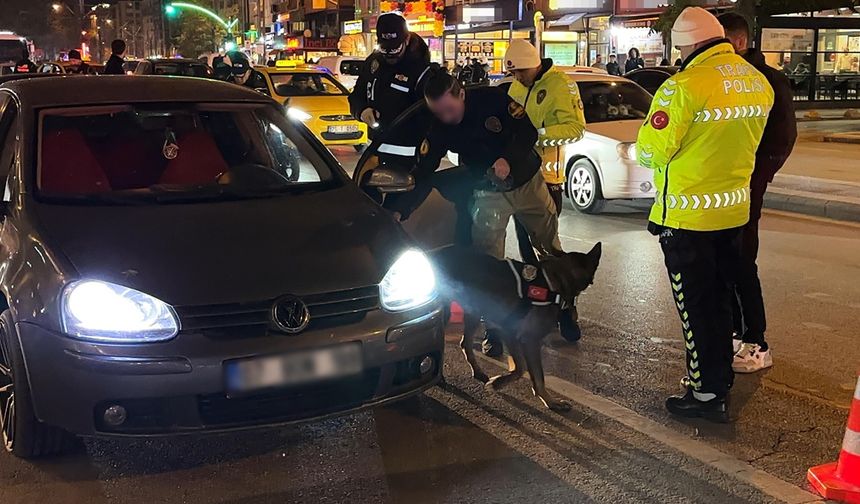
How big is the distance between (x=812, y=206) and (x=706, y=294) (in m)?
6.85

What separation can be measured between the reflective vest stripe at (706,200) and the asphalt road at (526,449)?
1.03 m

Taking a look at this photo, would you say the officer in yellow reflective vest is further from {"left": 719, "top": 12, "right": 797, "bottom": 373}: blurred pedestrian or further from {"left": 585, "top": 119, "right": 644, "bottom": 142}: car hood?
{"left": 585, "top": 119, "right": 644, "bottom": 142}: car hood

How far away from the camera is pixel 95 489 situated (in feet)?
12.0

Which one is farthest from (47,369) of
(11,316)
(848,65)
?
(848,65)

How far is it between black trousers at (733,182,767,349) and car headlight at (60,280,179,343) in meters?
2.92

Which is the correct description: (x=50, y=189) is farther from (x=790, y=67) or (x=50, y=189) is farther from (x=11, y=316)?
A: (x=790, y=67)

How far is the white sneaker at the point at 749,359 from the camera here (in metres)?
5.03

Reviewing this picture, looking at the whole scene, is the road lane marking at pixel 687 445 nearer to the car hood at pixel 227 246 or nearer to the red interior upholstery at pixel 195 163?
the car hood at pixel 227 246

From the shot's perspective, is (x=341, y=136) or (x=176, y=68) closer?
(x=341, y=136)

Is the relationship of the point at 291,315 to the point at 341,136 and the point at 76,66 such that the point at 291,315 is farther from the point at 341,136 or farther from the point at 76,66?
the point at 76,66

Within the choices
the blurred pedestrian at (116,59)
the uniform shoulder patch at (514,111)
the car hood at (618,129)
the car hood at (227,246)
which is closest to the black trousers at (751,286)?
the uniform shoulder patch at (514,111)

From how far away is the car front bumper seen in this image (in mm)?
3391

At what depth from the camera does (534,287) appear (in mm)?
4367

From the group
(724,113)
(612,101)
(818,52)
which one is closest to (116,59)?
(612,101)
